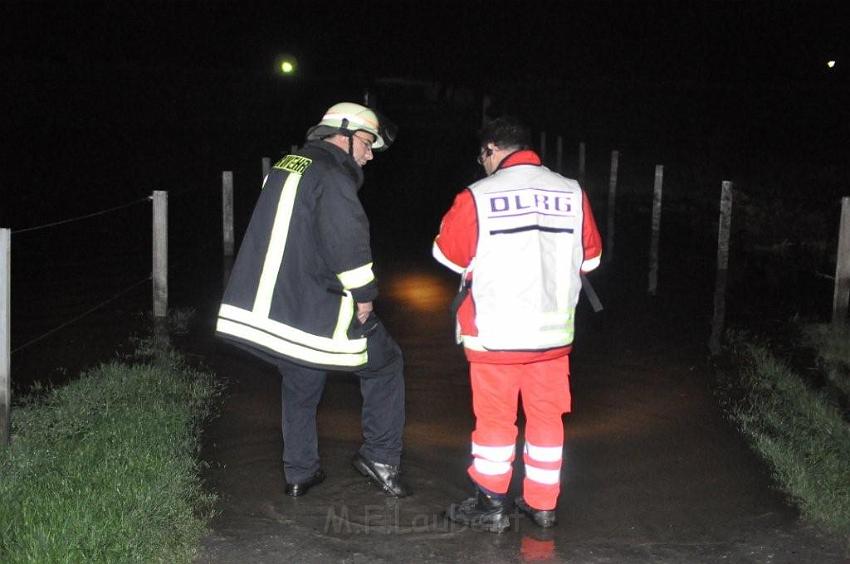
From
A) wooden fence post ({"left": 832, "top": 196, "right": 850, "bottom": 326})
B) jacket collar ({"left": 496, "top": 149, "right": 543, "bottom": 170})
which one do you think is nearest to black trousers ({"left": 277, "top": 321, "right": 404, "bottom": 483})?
jacket collar ({"left": 496, "top": 149, "right": 543, "bottom": 170})

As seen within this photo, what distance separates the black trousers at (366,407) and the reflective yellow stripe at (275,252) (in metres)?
0.32

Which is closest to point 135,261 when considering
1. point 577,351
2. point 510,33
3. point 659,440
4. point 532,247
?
point 577,351

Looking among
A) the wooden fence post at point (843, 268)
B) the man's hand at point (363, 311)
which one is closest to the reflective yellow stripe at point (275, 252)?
the man's hand at point (363, 311)

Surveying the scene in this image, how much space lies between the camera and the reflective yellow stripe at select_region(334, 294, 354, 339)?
17.2 feet

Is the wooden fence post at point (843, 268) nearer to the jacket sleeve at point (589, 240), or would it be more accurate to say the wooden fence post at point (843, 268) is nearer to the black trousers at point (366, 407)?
the jacket sleeve at point (589, 240)

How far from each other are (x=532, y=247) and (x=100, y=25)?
176ft

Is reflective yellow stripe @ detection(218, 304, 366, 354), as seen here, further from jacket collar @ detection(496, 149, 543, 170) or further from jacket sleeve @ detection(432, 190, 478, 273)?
jacket collar @ detection(496, 149, 543, 170)

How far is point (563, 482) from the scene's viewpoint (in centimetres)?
581

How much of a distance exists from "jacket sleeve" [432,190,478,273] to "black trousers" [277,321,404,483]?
2.18 ft

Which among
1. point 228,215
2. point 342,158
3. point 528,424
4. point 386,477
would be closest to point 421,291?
point 228,215

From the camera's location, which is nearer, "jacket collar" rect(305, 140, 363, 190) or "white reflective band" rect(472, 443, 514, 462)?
"white reflective band" rect(472, 443, 514, 462)

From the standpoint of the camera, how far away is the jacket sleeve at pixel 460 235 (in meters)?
4.86

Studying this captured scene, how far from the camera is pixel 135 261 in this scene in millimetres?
14297

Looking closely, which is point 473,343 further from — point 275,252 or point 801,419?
point 801,419
